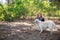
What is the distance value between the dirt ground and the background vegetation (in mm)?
385

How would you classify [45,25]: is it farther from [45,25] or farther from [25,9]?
[25,9]

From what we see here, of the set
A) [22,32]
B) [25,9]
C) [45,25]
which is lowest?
[22,32]

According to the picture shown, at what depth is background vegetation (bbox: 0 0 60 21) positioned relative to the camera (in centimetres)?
497

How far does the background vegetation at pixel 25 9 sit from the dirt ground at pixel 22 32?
0.39m

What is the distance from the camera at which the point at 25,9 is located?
499 cm

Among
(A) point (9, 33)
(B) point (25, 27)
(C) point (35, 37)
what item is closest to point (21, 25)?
(B) point (25, 27)

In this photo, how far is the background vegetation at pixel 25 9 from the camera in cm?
497

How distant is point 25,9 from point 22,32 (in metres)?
1.23

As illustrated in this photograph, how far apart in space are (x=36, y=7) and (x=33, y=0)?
241mm

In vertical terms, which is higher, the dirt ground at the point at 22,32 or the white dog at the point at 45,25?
the white dog at the point at 45,25

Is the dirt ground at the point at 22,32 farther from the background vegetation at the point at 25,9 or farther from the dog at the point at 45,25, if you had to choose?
the background vegetation at the point at 25,9

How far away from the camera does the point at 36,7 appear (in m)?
5.03

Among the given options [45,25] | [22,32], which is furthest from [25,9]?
[45,25]

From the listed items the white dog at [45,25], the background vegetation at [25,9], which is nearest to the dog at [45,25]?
the white dog at [45,25]
